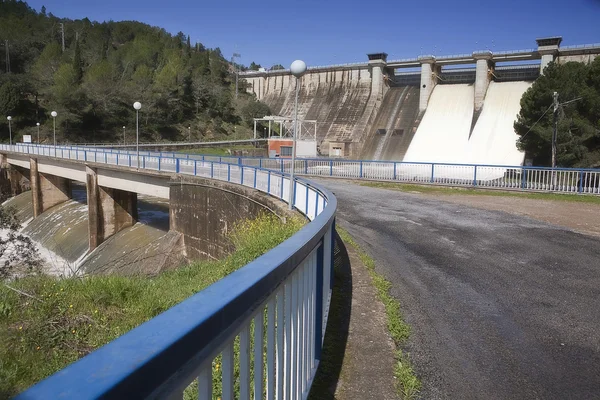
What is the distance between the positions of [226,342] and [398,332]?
375 centimetres

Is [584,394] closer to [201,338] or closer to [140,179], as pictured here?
[201,338]

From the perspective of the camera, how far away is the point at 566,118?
3581 cm

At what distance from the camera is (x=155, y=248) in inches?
947

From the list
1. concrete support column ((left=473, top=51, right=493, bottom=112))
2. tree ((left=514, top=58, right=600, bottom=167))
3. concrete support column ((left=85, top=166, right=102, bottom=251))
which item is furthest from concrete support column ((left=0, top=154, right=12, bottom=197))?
tree ((left=514, top=58, right=600, bottom=167))

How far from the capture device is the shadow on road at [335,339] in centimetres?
365

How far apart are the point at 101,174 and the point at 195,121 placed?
4662 cm

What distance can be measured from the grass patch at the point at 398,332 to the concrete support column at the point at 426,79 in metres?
46.5

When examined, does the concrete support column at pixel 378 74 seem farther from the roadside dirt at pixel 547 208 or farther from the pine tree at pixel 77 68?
the pine tree at pixel 77 68

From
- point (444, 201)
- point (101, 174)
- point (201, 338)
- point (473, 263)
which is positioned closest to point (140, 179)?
point (101, 174)

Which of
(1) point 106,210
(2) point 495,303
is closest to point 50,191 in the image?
(1) point 106,210

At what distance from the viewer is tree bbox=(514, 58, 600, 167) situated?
35000 mm

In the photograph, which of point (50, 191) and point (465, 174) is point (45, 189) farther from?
point (465, 174)

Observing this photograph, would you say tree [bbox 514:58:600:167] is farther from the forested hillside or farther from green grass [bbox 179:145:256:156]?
A: the forested hillside

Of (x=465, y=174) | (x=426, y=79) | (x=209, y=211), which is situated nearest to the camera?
(x=209, y=211)
